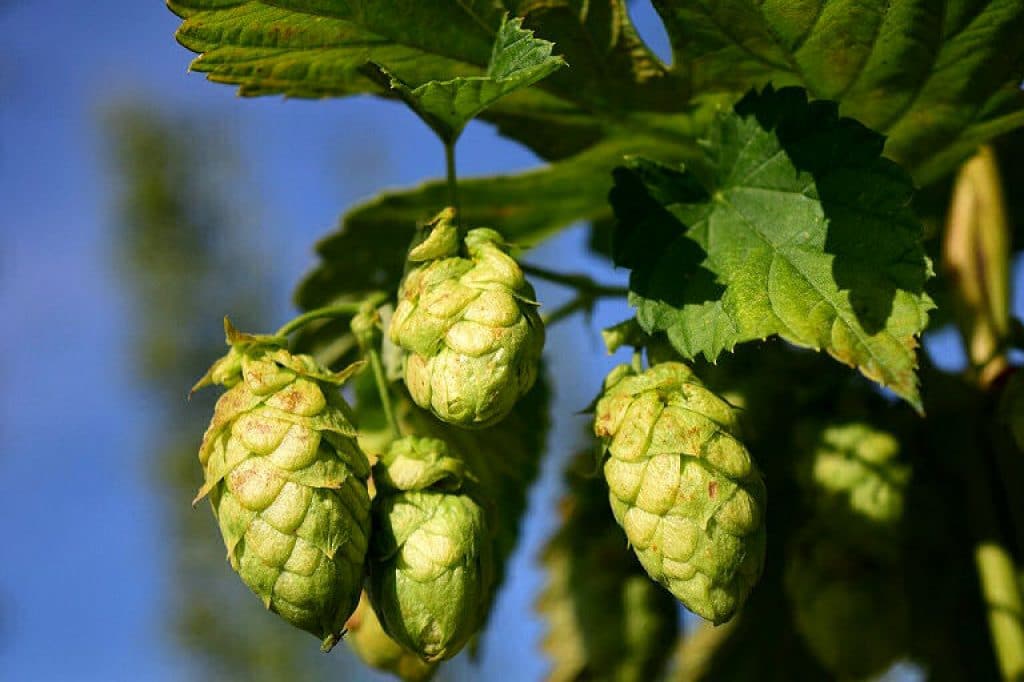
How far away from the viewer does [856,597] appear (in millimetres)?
2467

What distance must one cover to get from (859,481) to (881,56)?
874mm

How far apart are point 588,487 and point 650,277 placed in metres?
1.32

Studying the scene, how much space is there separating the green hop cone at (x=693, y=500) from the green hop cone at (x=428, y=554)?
249 millimetres

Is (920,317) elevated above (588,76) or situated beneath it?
situated beneath

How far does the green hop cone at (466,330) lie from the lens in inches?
65.9

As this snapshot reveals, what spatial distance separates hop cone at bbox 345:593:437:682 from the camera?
7.30 feet

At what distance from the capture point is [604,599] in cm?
304

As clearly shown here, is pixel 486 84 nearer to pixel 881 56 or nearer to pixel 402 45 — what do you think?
pixel 402 45

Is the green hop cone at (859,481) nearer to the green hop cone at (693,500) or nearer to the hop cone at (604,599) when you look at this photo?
the hop cone at (604,599)

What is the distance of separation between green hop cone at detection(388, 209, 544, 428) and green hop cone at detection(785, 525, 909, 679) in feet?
3.48

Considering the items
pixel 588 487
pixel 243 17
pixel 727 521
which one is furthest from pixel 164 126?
pixel 727 521

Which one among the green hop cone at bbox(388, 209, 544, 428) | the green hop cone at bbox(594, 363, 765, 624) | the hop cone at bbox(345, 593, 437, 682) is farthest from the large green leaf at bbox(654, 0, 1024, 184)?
the hop cone at bbox(345, 593, 437, 682)

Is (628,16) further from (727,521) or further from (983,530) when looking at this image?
(983,530)

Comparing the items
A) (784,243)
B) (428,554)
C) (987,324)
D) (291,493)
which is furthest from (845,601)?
(291,493)
